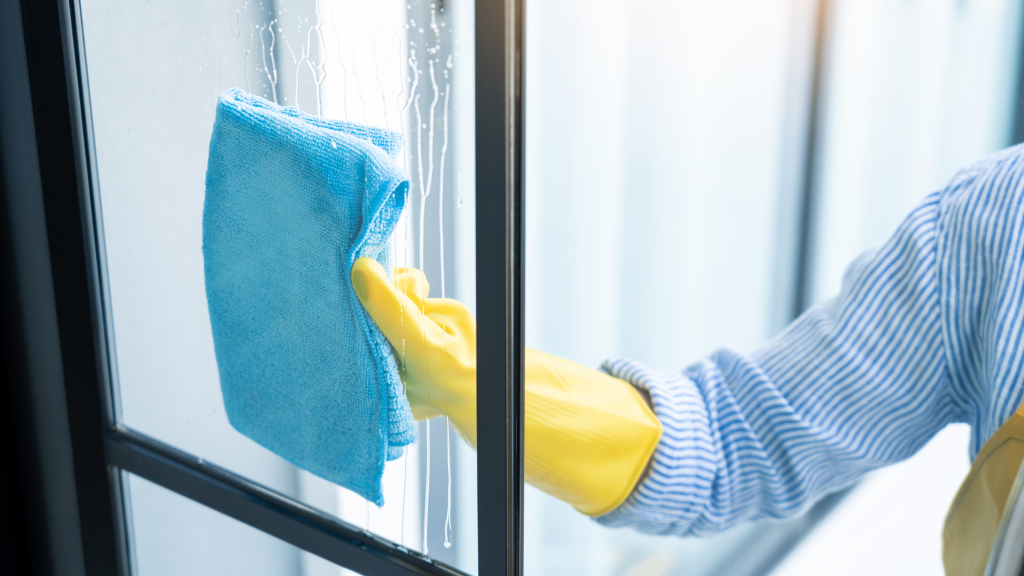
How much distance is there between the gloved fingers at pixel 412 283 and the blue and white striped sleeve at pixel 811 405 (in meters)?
0.25

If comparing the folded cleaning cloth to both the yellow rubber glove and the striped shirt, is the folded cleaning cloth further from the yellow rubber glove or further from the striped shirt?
the striped shirt

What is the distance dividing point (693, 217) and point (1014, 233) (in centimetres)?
76

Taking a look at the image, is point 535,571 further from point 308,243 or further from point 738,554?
point 308,243

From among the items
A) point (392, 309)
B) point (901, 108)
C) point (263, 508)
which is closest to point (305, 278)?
point (392, 309)

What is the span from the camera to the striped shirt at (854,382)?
440mm

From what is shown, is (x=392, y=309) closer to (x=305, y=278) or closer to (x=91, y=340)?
(x=305, y=278)

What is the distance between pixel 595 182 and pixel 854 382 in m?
0.51

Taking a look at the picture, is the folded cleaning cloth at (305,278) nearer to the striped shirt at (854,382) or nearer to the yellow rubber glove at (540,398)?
the yellow rubber glove at (540,398)

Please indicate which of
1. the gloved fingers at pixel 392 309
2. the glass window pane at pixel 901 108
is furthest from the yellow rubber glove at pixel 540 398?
the glass window pane at pixel 901 108

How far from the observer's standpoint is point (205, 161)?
1.30 ft

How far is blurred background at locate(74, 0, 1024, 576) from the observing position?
1.06 feet

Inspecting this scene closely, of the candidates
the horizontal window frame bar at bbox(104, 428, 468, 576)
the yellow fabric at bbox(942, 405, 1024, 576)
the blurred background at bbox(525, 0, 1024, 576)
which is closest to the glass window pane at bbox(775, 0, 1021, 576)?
the blurred background at bbox(525, 0, 1024, 576)

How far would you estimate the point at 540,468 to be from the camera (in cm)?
46

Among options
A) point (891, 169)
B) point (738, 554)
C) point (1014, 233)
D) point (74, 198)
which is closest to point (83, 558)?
point (74, 198)
